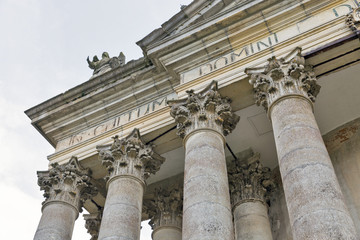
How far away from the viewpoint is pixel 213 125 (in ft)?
45.3

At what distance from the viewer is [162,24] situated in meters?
17.8

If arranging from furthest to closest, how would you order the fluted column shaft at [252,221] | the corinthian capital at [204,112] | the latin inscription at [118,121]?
the latin inscription at [118,121], the fluted column shaft at [252,221], the corinthian capital at [204,112]

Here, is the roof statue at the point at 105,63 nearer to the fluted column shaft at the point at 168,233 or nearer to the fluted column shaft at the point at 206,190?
the fluted column shaft at the point at 168,233

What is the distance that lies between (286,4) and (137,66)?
6.00 metres

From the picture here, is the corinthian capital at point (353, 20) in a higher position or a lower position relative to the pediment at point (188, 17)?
lower

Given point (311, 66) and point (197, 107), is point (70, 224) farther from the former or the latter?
point (311, 66)

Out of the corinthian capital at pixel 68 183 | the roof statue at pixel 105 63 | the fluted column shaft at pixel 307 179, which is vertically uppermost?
the roof statue at pixel 105 63

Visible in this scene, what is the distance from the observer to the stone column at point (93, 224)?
62.4 ft

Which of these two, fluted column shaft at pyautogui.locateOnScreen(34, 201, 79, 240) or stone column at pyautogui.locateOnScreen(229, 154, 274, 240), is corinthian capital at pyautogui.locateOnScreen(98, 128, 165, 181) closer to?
fluted column shaft at pyautogui.locateOnScreen(34, 201, 79, 240)

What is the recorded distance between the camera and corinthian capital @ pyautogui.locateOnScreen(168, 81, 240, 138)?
1394cm

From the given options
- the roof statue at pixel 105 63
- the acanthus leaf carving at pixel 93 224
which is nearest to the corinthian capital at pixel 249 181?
the acanthus leaf carving at pixel 93 224

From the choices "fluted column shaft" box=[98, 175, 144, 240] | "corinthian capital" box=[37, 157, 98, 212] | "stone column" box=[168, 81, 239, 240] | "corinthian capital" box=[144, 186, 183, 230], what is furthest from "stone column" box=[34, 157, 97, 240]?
"stone column" box=[168, 81, 239, 240]

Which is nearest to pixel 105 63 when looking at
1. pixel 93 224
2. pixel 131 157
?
pixel 131 157

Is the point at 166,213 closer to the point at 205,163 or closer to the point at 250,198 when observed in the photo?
the point at 250,198
